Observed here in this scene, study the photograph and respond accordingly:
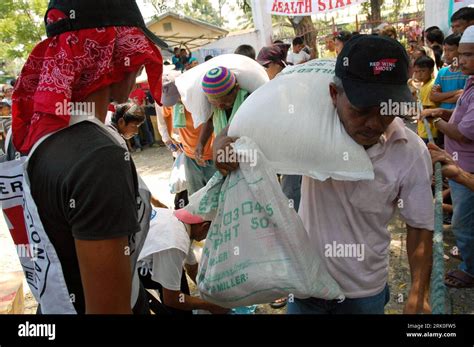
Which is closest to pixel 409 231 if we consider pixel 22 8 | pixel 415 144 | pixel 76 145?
pixel 415 144

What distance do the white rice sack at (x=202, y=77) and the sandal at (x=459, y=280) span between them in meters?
2.20

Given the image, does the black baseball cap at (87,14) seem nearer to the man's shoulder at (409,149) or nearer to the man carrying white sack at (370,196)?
the man carrying white sack at (370,196)

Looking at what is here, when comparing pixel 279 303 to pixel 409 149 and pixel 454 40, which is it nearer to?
pixel 409 149

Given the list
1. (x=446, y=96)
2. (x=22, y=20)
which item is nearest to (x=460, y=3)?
(x=446, y=96)

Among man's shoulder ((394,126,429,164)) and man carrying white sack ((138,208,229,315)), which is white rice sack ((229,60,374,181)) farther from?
man carrying white sack ((138,208,229,315))

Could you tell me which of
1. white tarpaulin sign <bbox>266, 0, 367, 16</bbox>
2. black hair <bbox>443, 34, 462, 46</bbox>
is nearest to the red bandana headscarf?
black hair <bbox>443, 34, 462, 46</bbox>

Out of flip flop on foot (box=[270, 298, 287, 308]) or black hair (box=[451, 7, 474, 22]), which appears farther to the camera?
black hair (box=[451, 7, 474, 22])

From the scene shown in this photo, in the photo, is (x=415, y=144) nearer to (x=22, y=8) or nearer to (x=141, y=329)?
(x=141, y=329)

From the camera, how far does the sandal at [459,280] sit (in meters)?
3.24

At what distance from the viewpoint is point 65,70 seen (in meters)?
1.08

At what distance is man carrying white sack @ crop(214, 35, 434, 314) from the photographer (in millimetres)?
1335

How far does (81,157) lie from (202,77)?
8.86ft

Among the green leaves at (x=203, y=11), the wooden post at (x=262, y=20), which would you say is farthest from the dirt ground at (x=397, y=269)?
the green leaves at (x=203, y=11)

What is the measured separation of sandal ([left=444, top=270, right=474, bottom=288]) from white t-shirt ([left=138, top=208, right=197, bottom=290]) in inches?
88.1
